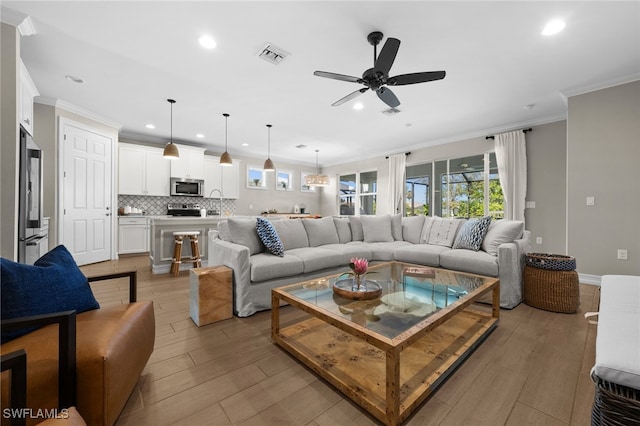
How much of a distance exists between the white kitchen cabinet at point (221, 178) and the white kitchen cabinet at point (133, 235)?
61.9 inches

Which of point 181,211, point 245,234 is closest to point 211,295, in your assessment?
point 245,234

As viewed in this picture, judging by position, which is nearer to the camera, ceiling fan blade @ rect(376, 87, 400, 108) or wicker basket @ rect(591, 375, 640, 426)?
wicker basket @ rect(591, 375, 640, 426)

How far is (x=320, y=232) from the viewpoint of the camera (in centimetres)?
372

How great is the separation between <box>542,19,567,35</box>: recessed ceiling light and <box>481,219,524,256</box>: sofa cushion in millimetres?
1887

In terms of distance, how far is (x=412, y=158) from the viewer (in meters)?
6.60

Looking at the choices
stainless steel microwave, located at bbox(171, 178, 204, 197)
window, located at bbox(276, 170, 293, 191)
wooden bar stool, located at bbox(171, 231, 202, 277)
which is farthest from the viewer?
window, located at bbox(276, 170, 293, 191)

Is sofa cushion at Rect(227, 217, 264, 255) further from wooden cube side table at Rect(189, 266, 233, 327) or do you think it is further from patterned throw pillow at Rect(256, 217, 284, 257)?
wooden cube side table at Rect(189, 266, 233, 327)

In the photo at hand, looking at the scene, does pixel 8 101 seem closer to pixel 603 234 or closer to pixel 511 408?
pixel 511 408

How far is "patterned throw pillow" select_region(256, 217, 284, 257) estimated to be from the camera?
2.82m

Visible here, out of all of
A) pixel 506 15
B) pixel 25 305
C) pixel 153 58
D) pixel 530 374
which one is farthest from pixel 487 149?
pixel 25 305

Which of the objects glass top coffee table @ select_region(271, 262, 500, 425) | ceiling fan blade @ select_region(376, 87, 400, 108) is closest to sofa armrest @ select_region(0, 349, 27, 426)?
glass top coffee table @ select_region(271, 262, 500, 425)

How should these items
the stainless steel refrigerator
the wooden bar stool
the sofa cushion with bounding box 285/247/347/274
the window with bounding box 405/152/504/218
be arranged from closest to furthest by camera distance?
the stainless steel refrigerator
the sofa cushion with bounding box 285/247/347/274
the wooden bar stool
the window with bounding box 405/152/504/218

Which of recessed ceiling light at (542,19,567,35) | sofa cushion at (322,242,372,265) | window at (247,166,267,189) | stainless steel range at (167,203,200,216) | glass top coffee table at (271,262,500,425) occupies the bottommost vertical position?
glass top coffee table at (271,262,500,425)

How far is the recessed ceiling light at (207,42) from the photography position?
246 centimetres
